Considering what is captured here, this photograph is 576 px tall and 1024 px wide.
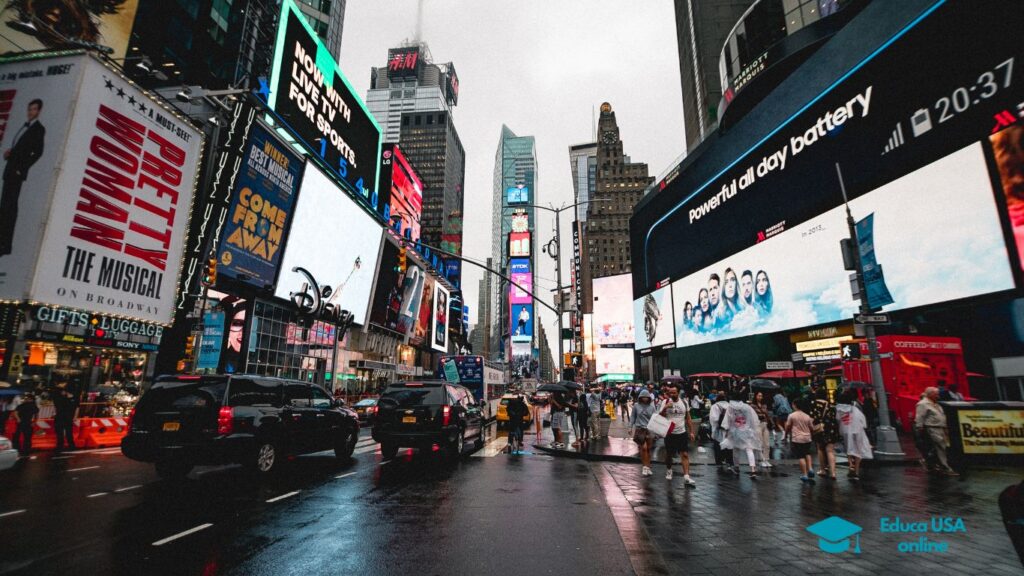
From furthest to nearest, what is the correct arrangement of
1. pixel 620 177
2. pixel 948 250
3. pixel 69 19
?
pixel 620 177 < pixel 948 250 < pixel 69 19

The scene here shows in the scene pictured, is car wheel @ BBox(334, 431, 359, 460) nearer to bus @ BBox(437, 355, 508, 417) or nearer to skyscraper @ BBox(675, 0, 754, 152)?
Answer: bus @ BBox(437, 355, 508, 417)

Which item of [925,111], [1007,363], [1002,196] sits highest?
[925,111]

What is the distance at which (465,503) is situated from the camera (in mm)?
6816

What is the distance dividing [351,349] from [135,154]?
2540 centimetres

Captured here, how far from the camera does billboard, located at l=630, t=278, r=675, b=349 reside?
47.3m

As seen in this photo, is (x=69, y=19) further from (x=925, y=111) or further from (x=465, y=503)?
(x=925, y=111)

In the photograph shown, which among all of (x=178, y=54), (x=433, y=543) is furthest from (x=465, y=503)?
(x=178, y=54)

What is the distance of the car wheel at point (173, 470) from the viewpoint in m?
7.91

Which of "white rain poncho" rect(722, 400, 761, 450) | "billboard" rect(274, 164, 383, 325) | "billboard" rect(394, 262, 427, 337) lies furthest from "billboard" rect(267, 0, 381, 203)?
"white rain poncho" rect(722, 400, 761, 450)

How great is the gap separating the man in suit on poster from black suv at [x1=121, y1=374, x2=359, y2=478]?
10561mm

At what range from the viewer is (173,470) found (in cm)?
822

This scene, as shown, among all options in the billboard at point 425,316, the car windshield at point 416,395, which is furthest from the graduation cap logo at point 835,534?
the billboard at point 425,316

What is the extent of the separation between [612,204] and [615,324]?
201 feet

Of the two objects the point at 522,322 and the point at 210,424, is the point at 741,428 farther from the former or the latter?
the point at 522,322
